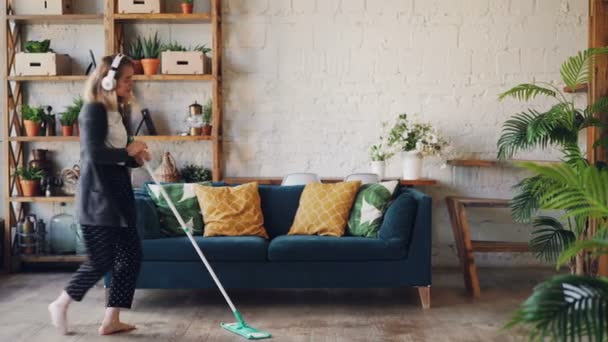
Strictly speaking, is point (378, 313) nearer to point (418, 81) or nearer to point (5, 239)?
point (418, 81)

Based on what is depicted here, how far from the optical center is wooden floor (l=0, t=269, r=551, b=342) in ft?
13.9

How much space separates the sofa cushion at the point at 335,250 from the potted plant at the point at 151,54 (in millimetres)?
Answer: 1915

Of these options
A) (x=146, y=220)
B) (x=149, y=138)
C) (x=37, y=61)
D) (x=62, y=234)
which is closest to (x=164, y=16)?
(x=149, y=138)

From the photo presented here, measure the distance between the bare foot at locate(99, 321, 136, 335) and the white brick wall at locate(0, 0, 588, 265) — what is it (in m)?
2.21

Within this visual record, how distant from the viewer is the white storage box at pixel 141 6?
19.5ft

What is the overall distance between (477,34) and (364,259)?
7.57 ft

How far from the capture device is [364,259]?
4.86 m

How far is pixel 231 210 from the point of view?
5195 mm

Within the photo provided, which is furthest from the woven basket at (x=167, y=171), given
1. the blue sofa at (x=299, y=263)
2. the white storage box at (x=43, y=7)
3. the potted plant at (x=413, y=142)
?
the potted plant at (x=413, y=142)

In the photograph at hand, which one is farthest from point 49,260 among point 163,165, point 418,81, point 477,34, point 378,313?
point 477,34

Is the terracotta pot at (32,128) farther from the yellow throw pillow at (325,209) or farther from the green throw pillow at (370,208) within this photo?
the green throw pillow at (370,208)

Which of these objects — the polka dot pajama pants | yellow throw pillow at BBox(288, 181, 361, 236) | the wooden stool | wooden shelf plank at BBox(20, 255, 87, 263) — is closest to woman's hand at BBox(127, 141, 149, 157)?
the polka dot pajama pants

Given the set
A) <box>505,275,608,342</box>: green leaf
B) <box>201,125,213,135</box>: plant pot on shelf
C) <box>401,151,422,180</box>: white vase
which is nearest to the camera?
<box>505,275,608,342</box>: green leaf

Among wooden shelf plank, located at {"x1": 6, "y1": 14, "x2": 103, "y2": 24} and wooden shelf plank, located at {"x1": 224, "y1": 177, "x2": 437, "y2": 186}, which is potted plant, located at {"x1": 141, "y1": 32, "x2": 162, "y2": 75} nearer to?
wooden shelf plank, located at {"x1": 6, "y1": 14, "x2": 103, "y2": 24}
